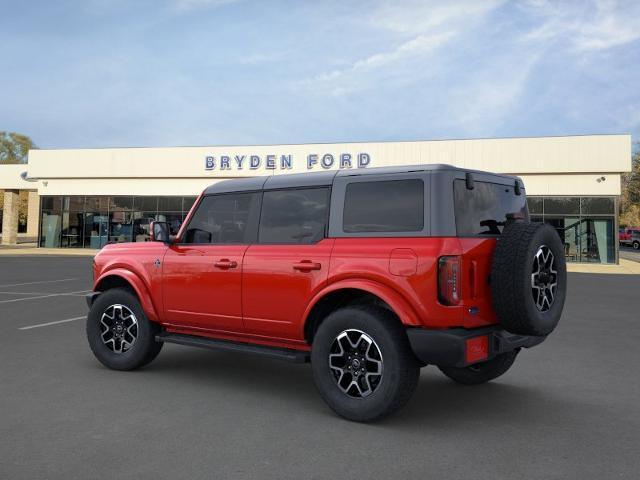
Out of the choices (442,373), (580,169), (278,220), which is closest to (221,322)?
(278,220)

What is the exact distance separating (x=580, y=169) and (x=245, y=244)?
29.3 m

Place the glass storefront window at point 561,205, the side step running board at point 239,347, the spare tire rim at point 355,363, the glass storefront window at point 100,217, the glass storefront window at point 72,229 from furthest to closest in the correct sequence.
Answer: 1. the glass storefront window at point 72,229
2. the glass storefront window at point 100,217
3. the glass storefront window at point 561,205
4. the side step running board at point 239,347
5. the spare tire rim at point 355,363

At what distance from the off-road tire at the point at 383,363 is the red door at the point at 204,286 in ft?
3.20

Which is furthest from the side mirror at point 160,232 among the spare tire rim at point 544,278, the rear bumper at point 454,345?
the spare tire rim at point 544,278

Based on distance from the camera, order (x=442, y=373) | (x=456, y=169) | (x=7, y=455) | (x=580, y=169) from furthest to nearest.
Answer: (x=580, y=169)
(x=442, y=373)
(x=456, y=169)
(x=7, y=455)

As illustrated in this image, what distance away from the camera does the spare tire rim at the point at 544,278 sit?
13.8 feet

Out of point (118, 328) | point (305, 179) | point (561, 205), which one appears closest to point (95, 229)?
point (561, 205)

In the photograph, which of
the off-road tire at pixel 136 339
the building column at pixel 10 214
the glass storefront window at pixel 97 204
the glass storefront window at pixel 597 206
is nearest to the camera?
the off-road tire at pixel 136 339

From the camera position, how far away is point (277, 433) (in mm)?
3965

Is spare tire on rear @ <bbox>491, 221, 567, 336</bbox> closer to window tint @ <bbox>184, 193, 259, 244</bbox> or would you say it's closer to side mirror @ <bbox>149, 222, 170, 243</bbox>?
window tint @ <bbox>184, 193, 259, 244</bbox>

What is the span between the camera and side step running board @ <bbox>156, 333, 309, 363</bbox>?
4570 millimetres

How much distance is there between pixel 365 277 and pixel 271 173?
106ft

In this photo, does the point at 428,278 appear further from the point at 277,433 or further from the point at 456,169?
the point at 277,433

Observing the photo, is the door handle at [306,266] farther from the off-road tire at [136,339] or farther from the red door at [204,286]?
the off-road tire at [136,339]
